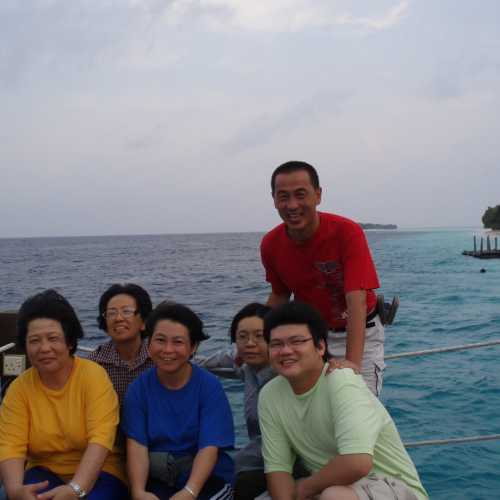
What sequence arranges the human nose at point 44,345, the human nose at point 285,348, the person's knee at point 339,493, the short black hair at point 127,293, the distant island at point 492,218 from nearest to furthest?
1. the person's knee at point 339,493
2. the human nose at point 285,348
3. the human nose at point 44,345
4. the short black hair at point 127,293
5. the distant island at point 492,218

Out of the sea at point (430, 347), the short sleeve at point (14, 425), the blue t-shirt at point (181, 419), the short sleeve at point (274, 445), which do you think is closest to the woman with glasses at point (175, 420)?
the blue t-shirt at point (181, 419)

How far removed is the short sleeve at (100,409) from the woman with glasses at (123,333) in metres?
0.31

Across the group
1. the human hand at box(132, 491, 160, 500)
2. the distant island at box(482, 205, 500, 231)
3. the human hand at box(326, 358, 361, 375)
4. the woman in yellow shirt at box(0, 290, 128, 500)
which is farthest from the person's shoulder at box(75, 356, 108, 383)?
the distant island at box(482, 205, 500, 231)

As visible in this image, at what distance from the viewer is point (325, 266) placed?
10.5ft

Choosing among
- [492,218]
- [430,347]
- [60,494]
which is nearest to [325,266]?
[60,494]

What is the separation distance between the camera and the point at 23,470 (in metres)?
2.71

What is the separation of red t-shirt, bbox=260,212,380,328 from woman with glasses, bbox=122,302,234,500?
782mm

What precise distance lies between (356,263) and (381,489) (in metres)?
1.23

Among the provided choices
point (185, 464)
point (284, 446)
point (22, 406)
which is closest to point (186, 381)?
point (185, 464)

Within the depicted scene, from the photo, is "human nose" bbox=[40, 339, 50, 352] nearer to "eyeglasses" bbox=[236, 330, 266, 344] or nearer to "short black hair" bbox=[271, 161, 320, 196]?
"eyeglasses" bbox=[236, 330, 266, 344]

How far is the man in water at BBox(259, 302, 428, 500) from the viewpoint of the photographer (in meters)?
2.32

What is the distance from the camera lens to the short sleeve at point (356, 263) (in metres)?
3.04

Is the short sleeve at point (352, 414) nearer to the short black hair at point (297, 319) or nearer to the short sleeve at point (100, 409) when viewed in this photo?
the short black hair at point (297, 319)

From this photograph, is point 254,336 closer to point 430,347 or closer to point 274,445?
point 274,445
